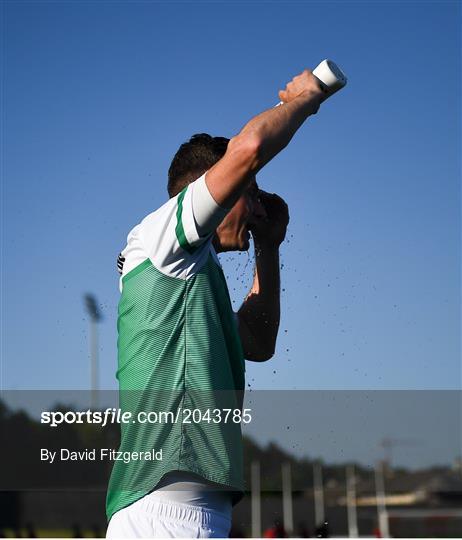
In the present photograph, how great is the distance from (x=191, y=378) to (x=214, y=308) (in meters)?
0.24

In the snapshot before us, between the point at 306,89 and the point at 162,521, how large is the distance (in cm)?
134

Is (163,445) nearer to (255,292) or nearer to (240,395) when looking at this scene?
(240,395)

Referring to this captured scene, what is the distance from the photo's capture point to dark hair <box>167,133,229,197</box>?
3459 millimetres

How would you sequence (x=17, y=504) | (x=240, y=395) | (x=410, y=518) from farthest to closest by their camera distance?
1. (x=410, y=518)
2. (x=17, y=504)
3. (x=240, y=395)

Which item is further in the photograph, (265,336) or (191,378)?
(265,336)

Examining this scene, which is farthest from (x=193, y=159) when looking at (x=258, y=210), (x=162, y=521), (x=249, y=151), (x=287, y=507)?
(x=287, y=507)

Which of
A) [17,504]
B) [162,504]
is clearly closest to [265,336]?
[162,504]

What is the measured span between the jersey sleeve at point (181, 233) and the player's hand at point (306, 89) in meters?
0.43

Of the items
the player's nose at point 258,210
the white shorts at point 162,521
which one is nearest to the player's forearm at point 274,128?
the player's nose at point 258,210

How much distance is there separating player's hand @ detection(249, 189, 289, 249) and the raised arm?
1.11m

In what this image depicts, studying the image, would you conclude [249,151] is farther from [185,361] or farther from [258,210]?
[258,210]

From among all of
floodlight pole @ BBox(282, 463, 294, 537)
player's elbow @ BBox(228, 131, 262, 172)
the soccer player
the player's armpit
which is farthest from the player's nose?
floodlight pole @ BBox(282, 463, 294, 537)

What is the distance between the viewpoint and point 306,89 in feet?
9.84

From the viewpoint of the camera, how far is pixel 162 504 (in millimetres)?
2779
